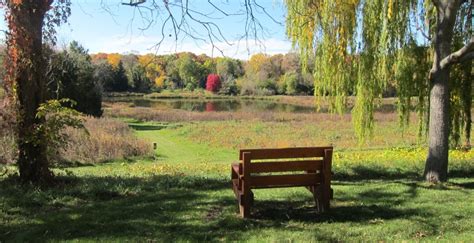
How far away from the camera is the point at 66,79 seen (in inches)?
1516

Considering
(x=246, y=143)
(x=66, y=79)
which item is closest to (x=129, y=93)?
(x=66, y=79)

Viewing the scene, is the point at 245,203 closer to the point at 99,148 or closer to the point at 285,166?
the point at 285,166

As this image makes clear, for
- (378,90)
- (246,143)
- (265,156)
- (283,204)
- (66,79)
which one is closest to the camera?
(265,156)

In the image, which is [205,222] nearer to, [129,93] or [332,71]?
[332,71]

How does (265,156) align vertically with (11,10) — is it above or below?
below

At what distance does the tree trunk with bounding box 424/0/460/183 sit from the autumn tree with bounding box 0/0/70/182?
23.7 feet

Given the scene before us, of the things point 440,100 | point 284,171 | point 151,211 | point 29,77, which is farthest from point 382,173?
point 29,77

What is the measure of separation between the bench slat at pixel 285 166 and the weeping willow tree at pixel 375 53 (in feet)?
15.6

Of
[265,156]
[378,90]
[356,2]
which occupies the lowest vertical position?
[265,156]

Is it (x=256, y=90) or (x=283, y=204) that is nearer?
(x=283, y=204)

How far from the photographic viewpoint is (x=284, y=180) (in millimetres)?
6152

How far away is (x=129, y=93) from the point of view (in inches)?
3666

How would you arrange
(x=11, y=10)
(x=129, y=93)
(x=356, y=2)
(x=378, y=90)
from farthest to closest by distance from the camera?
(x=129, y=93) < (x=378, y=90) < (x=356, y=2) < (x=11, y=10)

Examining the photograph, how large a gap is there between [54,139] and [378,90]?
7660 mm
